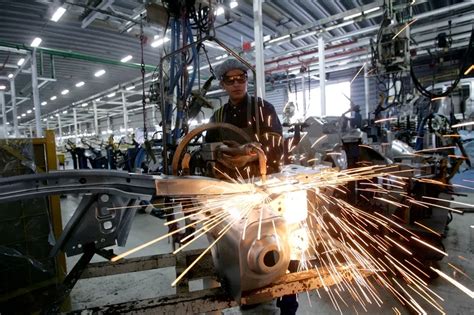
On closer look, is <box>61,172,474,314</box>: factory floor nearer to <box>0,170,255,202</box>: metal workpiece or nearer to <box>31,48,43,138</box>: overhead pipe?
<box>0,170,255,202</box>: metal workpiece

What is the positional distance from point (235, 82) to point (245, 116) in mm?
376

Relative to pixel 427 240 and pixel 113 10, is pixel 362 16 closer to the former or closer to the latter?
pixel 427 240

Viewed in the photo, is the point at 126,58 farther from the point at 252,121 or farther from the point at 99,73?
the point at 252,121

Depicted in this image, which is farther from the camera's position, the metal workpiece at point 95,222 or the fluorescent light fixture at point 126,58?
the fluorescent light fixture at point 126,58

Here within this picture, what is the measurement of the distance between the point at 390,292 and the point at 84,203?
2.88 m

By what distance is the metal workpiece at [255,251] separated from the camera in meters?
0.89

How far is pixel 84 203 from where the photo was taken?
3.92 ft

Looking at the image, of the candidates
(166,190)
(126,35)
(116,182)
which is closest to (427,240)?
(166,190)

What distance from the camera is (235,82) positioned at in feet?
8.36

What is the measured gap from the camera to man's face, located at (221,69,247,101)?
2527mm

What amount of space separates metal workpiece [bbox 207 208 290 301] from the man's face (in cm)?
180

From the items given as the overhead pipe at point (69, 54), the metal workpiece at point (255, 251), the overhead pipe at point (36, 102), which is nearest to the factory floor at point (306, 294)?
the metal workpiece at point (255, 251)

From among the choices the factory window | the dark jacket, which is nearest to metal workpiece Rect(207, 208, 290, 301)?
the dark jacket

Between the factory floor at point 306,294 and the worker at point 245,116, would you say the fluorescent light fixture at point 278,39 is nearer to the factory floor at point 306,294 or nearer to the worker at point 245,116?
the worker at point 245,116
